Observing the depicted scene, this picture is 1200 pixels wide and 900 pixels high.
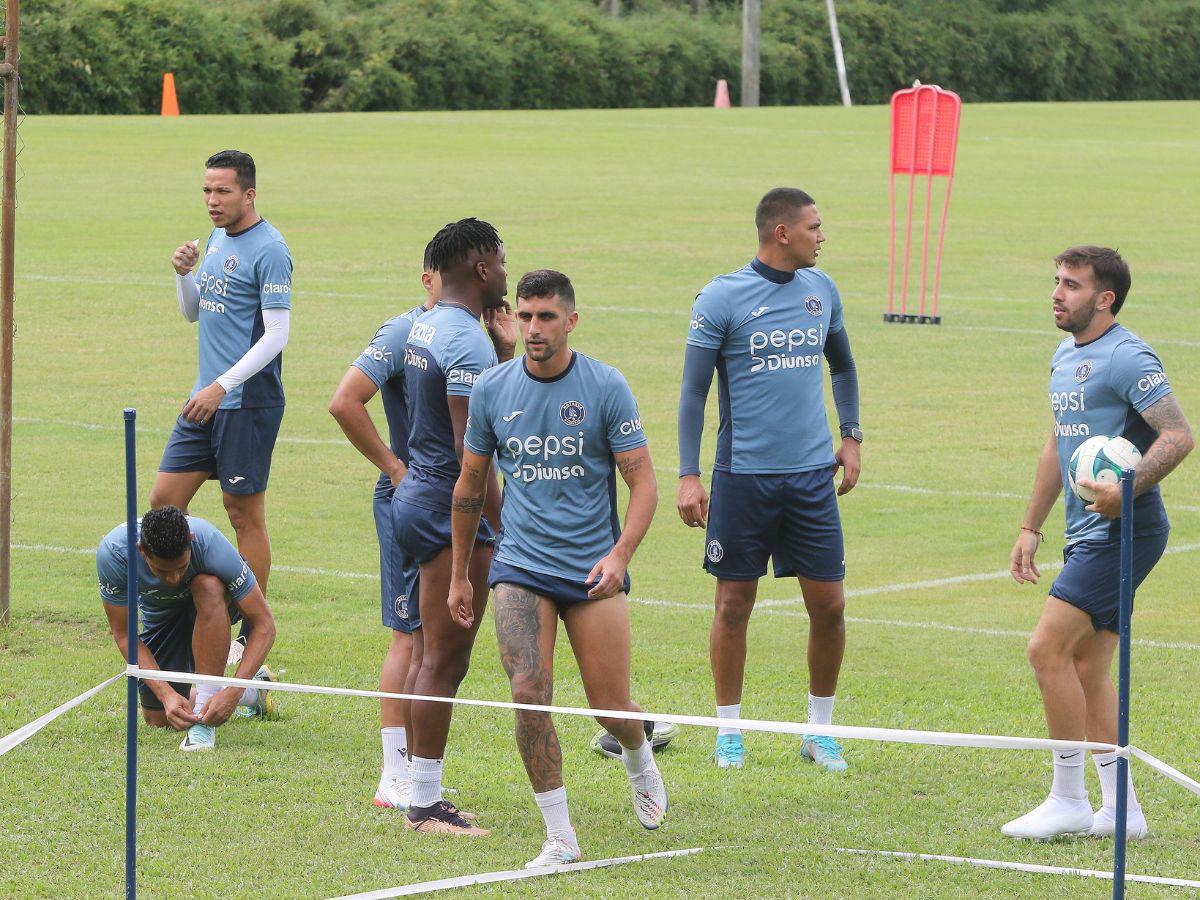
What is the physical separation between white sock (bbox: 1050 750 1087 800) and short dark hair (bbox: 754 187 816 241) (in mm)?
2449

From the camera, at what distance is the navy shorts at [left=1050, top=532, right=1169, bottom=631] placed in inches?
272

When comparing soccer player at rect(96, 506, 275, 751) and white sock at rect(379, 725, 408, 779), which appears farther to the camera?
soccer player at rect(96, 506, 275, 751)

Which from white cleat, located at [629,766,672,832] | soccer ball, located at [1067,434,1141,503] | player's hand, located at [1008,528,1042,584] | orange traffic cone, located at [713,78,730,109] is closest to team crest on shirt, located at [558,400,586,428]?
white cleat, located at [629,766,672,832]

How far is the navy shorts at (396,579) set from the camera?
743cm

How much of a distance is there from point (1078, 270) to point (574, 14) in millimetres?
56087

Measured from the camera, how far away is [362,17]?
2184 inches

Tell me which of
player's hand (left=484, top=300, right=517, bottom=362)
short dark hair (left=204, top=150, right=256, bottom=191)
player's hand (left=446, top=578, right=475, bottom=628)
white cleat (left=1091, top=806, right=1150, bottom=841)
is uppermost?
Result: short dark hair (left=204, top=150, right=256, bottom=191)

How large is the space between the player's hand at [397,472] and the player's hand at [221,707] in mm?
1051

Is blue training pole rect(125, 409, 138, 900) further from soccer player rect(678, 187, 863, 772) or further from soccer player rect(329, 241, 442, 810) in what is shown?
soccer player rect(678, 187, 863, 772)

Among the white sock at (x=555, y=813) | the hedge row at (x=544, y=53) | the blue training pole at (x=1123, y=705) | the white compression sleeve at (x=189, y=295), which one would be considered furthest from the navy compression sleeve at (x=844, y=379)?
the hedge row at (x=544, y=53)

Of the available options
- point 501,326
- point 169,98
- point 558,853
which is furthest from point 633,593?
point 169,98

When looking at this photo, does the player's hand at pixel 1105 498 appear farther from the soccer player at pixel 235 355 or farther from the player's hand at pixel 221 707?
the soccer player at pixel 235 355

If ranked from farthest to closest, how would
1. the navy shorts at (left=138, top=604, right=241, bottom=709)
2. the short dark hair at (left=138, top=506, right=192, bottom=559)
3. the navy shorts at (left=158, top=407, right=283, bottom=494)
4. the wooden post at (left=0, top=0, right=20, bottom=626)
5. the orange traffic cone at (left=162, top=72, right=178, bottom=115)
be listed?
1. the orange traffic cone at (left=162, top=72, right=178, bottom=115)
2. the navy shorts at (left=158, top=407, right=283, bottom=494)
3. the wooden post at (left=0, top=0, right=20, bottom=626)
4. the navy shorts at (left=138, top=604, right=241, bottom=709)
5. the short dark hair at (left=138, top=506, right=192, bottom=559)

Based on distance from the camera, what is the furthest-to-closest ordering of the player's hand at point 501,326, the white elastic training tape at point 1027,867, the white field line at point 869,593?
the white field line at point 869,593 → the player's hand at point 501,326 → the white elastic training tape at point 1027,867
